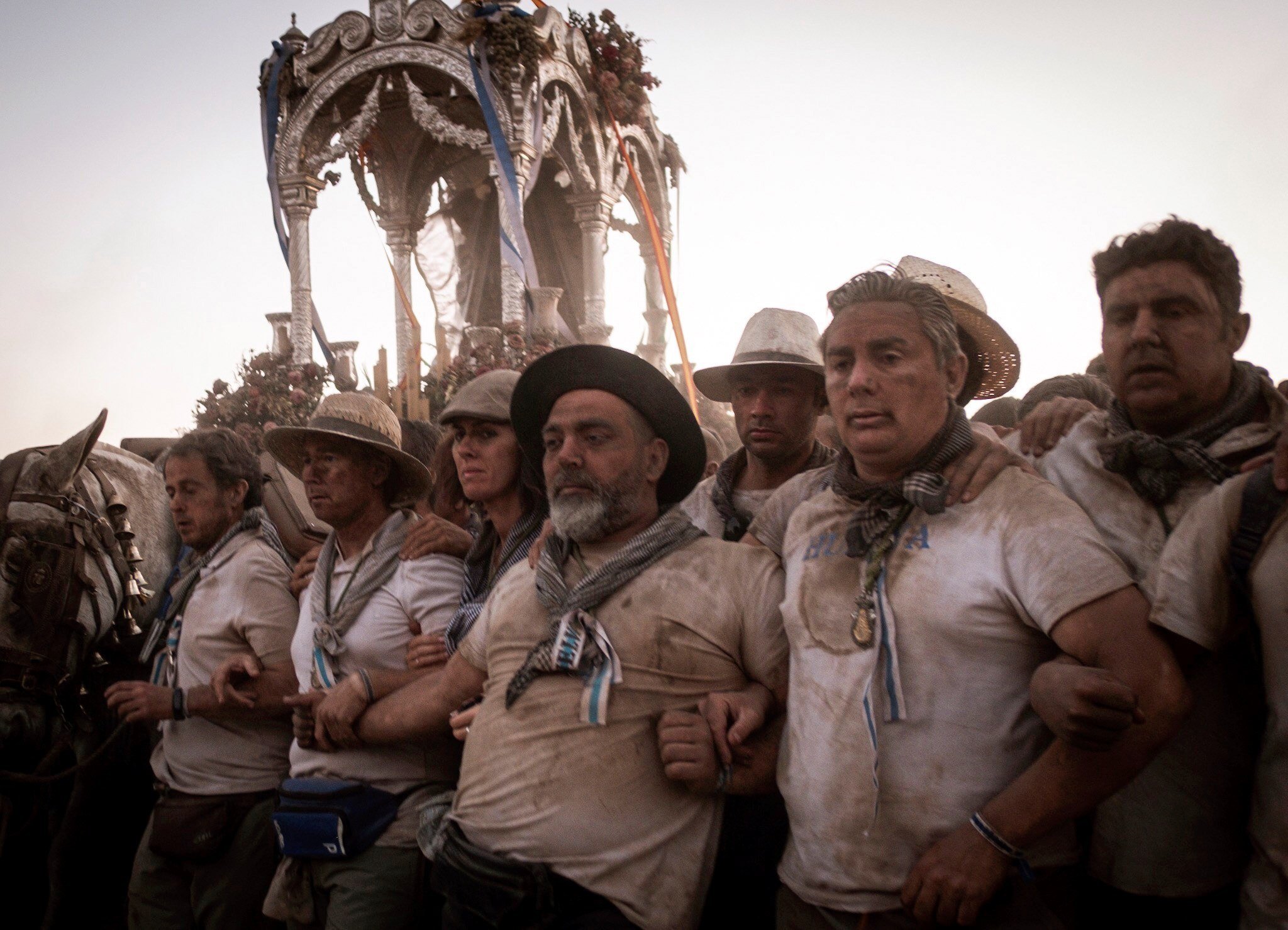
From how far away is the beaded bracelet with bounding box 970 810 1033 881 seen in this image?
180cm

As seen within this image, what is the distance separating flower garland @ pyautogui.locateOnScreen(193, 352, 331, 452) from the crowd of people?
6.22 m

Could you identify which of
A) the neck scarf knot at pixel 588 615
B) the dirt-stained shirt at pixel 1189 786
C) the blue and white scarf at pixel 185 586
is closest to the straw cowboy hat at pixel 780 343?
the neck scarf knot at pixel 588 615

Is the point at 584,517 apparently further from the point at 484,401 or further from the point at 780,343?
the point at 780,343

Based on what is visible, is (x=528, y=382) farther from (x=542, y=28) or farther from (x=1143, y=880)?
(x=542, y=28)

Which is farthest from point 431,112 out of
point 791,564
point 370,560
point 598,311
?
point 791,564

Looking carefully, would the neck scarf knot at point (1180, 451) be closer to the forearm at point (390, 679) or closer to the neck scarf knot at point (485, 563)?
the neck scarf knot at point (485, 563)

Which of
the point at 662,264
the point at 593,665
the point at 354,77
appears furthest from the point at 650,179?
the point at 593,665

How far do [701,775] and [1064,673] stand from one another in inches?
33.6

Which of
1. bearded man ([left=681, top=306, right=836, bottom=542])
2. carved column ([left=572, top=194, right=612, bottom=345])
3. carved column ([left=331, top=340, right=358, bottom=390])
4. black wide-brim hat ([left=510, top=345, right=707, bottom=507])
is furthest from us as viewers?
carved column ([left=572, top=194, right=612, bottom=345])

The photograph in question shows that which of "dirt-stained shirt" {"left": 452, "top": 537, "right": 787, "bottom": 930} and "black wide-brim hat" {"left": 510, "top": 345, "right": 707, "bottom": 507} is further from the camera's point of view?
"black wide-brim hat" {"left": 510, "top": 345, "right": 707, "bottom": 507}

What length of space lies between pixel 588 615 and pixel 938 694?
83cm

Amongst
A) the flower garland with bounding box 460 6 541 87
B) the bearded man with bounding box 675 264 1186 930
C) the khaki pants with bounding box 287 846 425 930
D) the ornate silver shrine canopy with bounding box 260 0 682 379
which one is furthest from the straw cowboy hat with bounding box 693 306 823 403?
the flower garland with bounding box 460 6 541 87

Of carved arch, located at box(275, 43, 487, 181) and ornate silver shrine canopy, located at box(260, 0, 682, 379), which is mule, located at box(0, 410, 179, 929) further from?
carved arch, located at box(275, 43, 487, 181)

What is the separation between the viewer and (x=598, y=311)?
13.9 m
